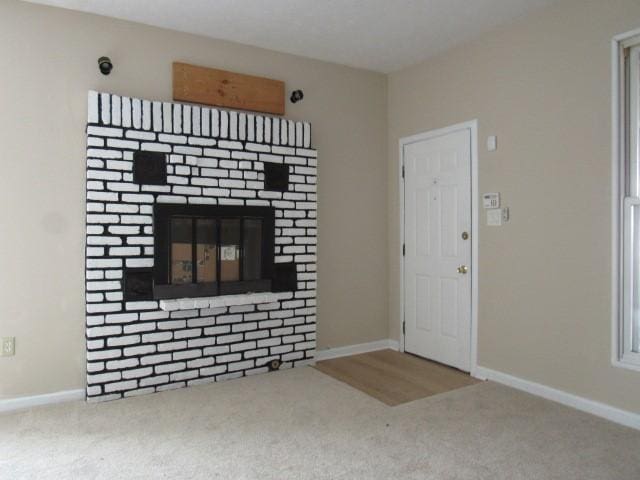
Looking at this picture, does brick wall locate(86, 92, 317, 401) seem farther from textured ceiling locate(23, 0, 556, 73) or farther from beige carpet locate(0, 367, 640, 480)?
textured ceiling locate(23, 0, 556, 73)

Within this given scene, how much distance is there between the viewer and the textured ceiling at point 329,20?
3.23 m

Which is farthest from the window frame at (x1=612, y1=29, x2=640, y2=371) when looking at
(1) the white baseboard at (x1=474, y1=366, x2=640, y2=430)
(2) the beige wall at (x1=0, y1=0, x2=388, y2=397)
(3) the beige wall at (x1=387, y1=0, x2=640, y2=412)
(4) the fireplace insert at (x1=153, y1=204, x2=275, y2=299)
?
(2) the beige wall at (x1=0, y1=0, x2=388, y2=397)

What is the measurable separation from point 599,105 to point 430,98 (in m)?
1.52

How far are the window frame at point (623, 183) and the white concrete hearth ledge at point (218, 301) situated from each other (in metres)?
2.33

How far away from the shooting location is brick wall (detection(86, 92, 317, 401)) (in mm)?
3307

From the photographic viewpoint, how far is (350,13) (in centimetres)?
337

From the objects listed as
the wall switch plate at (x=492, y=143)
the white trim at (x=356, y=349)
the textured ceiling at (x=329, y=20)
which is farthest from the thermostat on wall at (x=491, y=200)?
the white trim at (x=356, y=349)

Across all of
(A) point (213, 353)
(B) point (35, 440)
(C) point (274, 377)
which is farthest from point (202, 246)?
(B) point (35, 440)

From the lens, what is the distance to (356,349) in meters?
4.55

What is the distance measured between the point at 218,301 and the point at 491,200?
7.20ft

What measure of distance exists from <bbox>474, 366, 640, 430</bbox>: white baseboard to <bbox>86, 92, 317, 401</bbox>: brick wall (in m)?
1.50

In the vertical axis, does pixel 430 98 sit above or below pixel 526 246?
above

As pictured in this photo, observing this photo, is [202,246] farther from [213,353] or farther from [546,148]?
[546,148]

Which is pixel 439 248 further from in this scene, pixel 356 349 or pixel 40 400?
pixel 40 400
